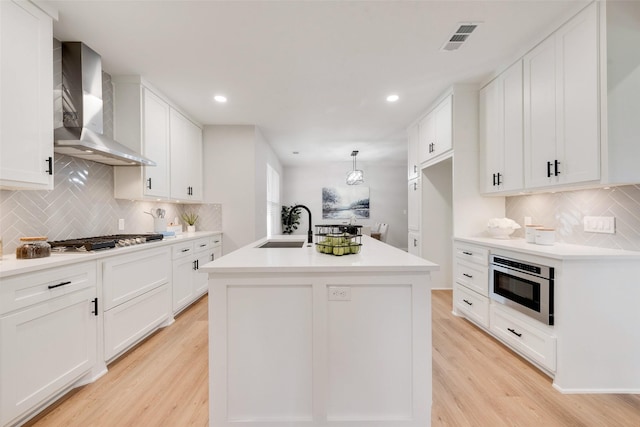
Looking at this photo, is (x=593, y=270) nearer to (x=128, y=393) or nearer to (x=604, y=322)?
(x=604, y=322)

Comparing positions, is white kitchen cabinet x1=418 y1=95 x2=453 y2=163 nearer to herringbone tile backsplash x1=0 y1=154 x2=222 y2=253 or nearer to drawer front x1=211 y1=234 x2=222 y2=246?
drawer front x1=211 y1=234 x2=222 y2=246

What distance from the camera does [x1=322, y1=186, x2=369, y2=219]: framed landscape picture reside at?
8281 mm

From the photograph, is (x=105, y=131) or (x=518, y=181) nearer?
(x=518, y=181)

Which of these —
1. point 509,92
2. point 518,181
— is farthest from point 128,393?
point 509,92

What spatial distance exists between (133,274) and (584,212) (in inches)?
151

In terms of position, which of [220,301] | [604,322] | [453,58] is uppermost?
[453,58]

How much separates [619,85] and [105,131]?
13.9ft

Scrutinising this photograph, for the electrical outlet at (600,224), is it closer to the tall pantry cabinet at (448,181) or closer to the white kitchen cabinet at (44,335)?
the tall pantry cabinet at (448,181)

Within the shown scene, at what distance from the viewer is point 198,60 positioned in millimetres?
2607

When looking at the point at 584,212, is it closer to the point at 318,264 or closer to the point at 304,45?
the point at 318,264

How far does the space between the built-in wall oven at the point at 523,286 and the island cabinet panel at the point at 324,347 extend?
1.13m

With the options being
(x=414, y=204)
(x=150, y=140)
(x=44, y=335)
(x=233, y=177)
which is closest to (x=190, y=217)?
(x=233, y=177)

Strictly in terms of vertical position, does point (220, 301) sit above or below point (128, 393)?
above

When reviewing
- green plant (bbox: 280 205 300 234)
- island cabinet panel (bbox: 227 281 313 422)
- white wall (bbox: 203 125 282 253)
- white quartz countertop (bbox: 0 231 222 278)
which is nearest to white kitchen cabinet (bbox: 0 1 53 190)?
white quartz countertop (bbox: 0 231 222 278)
